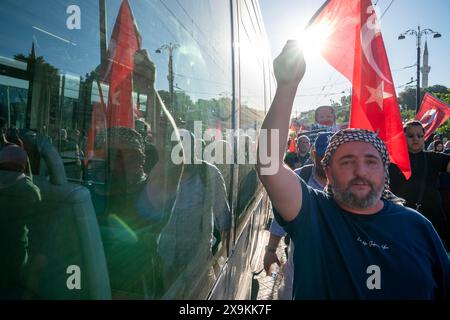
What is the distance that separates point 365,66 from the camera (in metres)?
2.75

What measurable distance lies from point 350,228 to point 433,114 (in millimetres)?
8484

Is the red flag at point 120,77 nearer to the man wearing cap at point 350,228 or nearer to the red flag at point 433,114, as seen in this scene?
the man wearing cap at point 350,228

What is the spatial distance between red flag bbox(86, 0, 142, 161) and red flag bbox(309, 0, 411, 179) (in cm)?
181

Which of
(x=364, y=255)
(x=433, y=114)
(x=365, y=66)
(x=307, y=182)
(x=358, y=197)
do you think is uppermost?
(x=433, y=114)

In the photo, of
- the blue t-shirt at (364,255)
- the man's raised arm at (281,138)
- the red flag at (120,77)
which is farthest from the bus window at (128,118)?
the blue t-shirt at (364,255)

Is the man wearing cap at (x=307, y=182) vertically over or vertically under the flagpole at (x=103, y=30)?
under

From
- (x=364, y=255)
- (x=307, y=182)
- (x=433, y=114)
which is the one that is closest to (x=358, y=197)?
(x=364, y=255)

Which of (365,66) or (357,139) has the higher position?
(365,66)

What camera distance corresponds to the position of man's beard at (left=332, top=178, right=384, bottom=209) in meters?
1.84

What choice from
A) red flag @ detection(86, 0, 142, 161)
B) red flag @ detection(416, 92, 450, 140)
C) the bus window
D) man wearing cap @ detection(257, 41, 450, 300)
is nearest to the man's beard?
man wearing cap @ detection(257, 41, 450, 300)

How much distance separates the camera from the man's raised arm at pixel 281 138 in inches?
64.0

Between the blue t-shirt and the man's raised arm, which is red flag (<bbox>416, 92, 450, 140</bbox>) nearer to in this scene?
the blue t-shirt

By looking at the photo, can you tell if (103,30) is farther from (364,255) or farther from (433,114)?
(433,114)

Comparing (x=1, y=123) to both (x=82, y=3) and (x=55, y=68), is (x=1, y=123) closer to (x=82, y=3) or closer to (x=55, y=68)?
(x=55, y=68)
